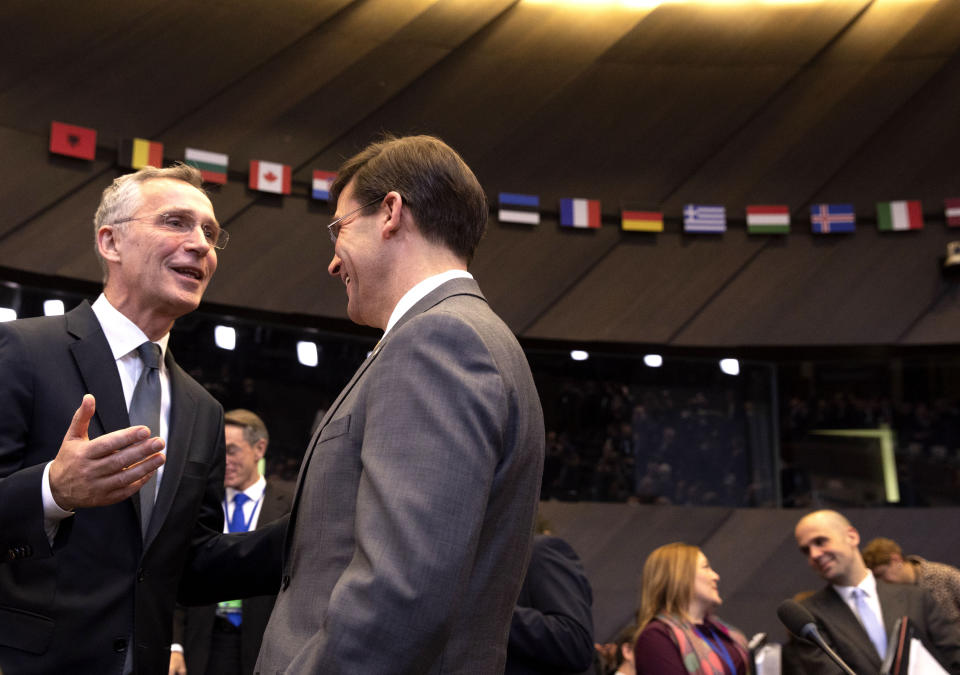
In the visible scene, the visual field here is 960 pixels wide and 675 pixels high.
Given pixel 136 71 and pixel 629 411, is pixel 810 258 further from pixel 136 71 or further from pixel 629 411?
pixel 136 71

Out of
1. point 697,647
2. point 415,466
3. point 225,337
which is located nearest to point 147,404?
point 415,466

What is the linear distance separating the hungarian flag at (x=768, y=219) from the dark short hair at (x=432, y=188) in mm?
6675

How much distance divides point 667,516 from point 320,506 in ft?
20.9

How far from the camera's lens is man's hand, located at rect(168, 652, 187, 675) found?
315 cm

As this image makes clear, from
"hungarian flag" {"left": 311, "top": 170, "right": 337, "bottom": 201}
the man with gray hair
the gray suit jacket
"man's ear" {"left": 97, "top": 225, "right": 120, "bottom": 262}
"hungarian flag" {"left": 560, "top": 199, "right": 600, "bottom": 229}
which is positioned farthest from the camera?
"hungarian flag" {"left": 560, "top": 199, "right": 600, "bottom": 229}

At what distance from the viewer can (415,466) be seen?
1.22m

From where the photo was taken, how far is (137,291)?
75.7 inches

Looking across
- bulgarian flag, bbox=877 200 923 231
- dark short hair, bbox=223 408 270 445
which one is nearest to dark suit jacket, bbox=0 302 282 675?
dark short hair, bbox=223 408 270 445

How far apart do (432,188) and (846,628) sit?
274cm

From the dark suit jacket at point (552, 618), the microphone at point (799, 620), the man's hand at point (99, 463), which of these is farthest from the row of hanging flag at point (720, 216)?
the man's hand at point (99, 463)

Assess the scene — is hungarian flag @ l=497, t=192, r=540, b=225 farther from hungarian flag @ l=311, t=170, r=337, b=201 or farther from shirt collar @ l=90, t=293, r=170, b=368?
shirt collar @ l=90, t=293, r=170, b=368

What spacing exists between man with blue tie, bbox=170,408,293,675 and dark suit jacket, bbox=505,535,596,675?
899 millimetres

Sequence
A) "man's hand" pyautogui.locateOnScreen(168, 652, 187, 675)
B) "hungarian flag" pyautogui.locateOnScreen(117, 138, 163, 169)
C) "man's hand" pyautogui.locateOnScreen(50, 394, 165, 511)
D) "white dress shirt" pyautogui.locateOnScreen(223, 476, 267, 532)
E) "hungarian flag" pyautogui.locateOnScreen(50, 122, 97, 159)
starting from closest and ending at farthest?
"man's hand" pyautogui.locateOnScreen(50, 394, 165, 511) < "man's hand" pyautogui.locateOnScreen(168, 652, 187, 675) < "white dress shirt" pyautogui.locateOnScreen(223, 476, 267, 532) < "hungarian flag" pyautogui.locateOnScreen(50, 122, 97, 159) < "hungarian flag" pyautogui.locateOnScreen(117, 138, 163, 169)

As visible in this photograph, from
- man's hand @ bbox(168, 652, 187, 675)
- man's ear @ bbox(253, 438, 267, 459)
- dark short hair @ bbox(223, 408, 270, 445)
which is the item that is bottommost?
man's hand @ bbox(168, 652, 187, 675)
